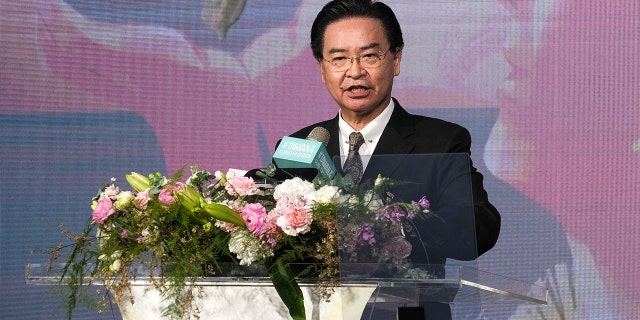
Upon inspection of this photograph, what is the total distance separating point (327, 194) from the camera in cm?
186

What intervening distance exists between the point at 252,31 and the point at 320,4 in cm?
34

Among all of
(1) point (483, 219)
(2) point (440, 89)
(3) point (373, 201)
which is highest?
(3) point (373, 201)

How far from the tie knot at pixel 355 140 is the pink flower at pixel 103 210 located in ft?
2.69

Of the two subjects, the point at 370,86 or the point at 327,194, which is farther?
the point at 370,86

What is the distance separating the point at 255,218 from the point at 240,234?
42mm

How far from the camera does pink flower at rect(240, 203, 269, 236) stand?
73.9 inches

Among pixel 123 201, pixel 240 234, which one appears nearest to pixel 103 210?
pixel 123 201

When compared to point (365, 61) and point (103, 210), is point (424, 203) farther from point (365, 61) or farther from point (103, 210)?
point (365, 61)

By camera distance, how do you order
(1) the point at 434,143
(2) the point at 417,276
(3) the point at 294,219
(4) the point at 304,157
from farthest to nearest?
(1) the point at 434,143 < (4) the point at 304,157 < (3) the point at 294,219 < (2) the point at 417,276

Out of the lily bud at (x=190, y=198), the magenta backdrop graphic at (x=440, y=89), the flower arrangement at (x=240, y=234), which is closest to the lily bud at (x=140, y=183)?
the flower arrangement at (x=240, y=234)

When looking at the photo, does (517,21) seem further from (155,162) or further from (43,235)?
(43,235)

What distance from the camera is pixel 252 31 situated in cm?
464

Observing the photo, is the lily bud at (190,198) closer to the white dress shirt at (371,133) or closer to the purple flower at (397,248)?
the purple flower at (397,248)

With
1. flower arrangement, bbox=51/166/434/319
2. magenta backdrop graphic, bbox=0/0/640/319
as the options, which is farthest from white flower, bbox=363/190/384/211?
magenta backdrop graphic, bbox=0/0/640/319
